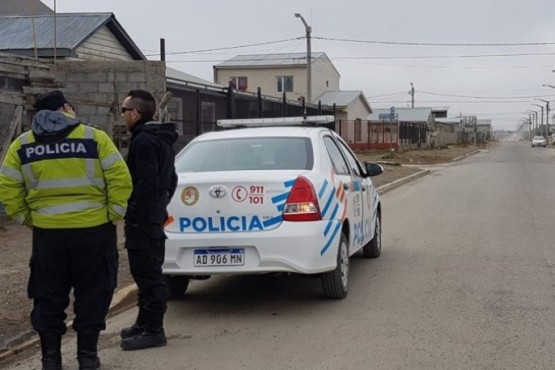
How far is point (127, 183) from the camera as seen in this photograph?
15.6 ft

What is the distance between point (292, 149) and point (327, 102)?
51938 millimetres

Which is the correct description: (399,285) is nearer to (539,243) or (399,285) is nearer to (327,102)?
(539,243)

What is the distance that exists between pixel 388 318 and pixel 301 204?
1.21 metres

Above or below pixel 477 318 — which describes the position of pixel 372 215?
above

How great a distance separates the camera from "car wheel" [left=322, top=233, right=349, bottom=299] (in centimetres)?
672

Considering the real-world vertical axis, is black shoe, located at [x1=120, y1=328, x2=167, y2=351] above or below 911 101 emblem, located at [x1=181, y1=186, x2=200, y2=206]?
below

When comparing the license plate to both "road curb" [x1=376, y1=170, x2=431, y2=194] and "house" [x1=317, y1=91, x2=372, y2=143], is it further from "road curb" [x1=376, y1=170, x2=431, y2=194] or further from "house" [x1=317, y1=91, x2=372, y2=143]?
"house" [x1=317, y1=91, x2=372, y2=143]

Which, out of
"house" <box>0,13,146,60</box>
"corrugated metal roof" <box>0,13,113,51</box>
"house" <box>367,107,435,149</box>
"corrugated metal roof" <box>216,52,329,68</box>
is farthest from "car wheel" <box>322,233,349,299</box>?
"corrugated metal roof" <box>216,52,329,68</box>

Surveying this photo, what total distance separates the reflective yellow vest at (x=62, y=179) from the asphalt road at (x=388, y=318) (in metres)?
1.23

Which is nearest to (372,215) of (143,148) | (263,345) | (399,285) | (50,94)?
(399,285)

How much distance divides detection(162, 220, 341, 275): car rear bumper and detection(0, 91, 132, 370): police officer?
4.92ft

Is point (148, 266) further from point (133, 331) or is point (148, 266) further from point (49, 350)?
point (49, 350)

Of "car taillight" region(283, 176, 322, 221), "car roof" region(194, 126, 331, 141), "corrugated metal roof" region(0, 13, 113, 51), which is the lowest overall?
"car taillight" region(283, 176, 322, 221)

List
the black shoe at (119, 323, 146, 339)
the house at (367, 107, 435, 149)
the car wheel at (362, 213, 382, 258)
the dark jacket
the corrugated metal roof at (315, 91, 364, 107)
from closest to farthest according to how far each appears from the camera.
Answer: the dark jacket
the black shoe at (119, 323, 146, 339)
the car wheel at (362, 213, 382, 258)
the house at (367, 107, 435, 149)
the corrugated metal roof at (315, 91, 364, 107)
